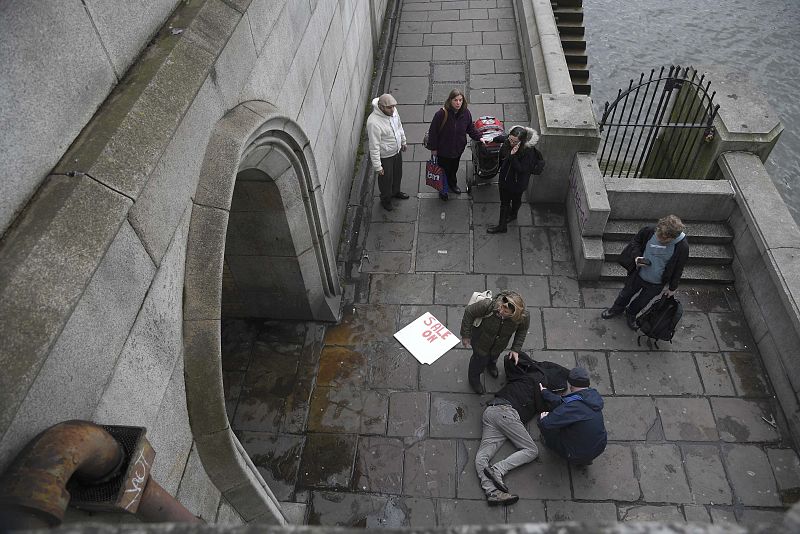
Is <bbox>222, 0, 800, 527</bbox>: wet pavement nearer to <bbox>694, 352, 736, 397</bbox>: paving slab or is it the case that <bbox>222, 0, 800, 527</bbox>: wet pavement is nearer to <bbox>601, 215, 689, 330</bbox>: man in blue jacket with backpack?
<bbox>694, 352, 736, 397</bbox>: paving slab

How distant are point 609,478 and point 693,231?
3.30 metres

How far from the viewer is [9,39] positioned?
1903mm

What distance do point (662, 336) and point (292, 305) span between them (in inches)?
162

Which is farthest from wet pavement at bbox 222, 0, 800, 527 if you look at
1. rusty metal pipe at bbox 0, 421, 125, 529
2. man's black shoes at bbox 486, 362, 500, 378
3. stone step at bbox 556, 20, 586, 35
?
stone step at bbox 556, 20, 586, 35

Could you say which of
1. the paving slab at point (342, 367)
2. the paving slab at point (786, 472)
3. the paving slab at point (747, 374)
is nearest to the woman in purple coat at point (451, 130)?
the paving slab at point (342, 367)

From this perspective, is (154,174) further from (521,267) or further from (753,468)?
(753,468)

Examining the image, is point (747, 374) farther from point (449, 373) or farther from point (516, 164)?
point (516, 164)

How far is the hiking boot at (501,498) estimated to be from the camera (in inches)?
182

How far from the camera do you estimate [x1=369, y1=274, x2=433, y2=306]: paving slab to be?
251 inches

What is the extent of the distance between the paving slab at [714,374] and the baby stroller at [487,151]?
11.5 ft

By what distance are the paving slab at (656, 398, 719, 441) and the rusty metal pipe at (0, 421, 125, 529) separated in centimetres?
494

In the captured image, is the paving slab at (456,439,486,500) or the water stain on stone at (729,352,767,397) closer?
the paving slab at (456,439,486,500)

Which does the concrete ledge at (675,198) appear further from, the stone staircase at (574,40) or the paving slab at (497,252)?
Answer: the stone staircase at (574,40)

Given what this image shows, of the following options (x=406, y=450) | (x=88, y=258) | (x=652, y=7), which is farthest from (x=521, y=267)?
(x=652, y=7)
